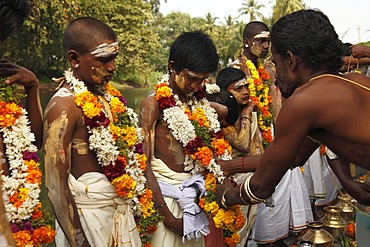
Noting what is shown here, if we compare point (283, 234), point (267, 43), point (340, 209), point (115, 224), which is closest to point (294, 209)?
point (283, 234)

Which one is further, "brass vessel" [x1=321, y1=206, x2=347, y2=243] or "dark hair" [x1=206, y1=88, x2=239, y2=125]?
"dark hair" [x1=206, y1=88, x2=239, y2=125]

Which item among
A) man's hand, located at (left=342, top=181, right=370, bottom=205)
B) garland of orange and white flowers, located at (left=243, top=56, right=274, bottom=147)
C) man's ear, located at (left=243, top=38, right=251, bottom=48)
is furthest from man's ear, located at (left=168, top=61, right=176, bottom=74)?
man's ear, located at (left=243, top=38, right=251, bottom=48)

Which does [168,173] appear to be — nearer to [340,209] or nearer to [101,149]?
[101,149]

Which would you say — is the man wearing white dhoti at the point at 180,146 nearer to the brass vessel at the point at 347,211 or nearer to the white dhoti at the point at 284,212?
the brass vessel at the point at 347,211

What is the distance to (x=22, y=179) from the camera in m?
2.93

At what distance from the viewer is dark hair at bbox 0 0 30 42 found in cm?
273

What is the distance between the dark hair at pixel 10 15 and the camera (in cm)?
273

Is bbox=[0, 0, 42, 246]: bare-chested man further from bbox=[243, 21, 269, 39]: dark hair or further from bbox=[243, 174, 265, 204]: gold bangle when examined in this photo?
bbox=[243, 21, 269, 39]: dark hair

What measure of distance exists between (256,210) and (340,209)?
1.12 metres

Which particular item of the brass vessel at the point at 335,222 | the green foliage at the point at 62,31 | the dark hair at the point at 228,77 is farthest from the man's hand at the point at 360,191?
the green foliage at the point at 62,31

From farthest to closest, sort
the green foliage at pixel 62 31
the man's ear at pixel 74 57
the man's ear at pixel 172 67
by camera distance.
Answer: the green foliage at pixel 62 31 → the man's ear at pixel 172 67 → the man's ear at pixel 74 57

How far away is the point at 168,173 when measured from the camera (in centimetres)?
399

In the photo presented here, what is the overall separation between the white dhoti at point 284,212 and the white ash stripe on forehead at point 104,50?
337cm

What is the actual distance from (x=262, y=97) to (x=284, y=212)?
1530 mm
